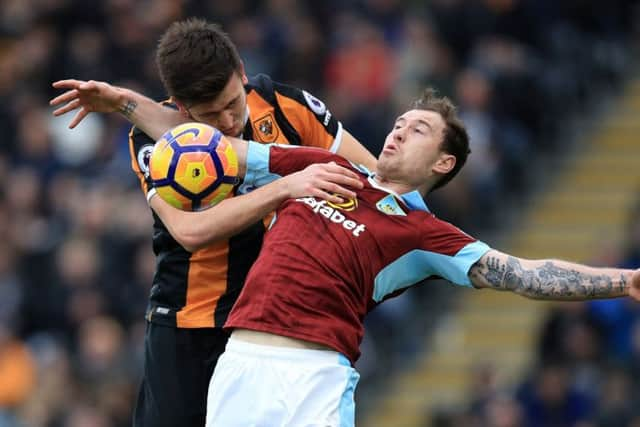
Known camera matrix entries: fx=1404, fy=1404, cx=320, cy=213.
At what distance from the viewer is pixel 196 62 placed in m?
5.81

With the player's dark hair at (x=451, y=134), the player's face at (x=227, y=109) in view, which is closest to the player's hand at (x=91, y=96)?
the player's face at (x=227, y=109)

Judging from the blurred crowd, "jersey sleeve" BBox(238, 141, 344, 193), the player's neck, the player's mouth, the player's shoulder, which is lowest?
the blurred crowd

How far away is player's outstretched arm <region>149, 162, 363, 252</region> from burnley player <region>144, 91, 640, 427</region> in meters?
0.02

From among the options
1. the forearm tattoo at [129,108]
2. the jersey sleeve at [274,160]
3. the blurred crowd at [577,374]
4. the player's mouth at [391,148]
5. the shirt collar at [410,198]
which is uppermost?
the forearm tattoo at [129,108]

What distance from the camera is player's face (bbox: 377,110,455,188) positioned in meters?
5.92

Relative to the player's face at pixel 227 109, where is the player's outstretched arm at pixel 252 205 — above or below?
below

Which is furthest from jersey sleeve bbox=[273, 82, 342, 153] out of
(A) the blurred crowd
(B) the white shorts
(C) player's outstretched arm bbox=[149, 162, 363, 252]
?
(A) the blurred crowd

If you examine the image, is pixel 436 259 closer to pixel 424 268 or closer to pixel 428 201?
pixel 424 268

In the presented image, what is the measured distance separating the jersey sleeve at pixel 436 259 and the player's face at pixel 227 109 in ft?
2.96

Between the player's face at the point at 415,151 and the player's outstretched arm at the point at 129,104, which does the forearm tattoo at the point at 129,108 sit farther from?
the player's face at the point at 415,151

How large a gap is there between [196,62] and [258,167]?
20.0 inches

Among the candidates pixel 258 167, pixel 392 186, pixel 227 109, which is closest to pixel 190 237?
pixel 258 167

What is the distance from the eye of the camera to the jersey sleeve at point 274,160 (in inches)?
232

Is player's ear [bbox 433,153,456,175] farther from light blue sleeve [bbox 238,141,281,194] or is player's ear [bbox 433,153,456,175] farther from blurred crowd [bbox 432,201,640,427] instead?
blurred crowd [bbox 432,201,640,427]
